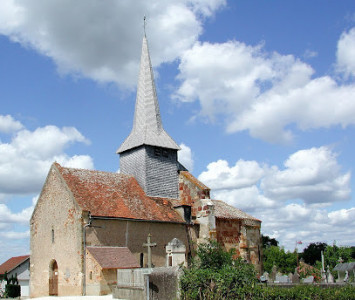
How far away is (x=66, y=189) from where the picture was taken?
2706 cm

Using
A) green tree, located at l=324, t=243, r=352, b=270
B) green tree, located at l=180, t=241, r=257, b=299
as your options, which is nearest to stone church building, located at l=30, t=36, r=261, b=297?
green tree, located at l=180, t=241, r=257, b=299

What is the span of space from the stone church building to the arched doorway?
6 cm

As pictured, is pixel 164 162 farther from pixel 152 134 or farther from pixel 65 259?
pixel 65 259

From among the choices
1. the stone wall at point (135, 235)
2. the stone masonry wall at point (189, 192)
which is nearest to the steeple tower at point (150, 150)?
the stone masonry wall at point (189, 192)

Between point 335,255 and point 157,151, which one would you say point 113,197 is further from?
point 335,255

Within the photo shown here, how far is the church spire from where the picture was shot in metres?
33.0

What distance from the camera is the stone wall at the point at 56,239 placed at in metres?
25.2

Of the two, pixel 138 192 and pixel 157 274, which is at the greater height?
pixel 138 192

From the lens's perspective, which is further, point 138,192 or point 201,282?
point 138,192

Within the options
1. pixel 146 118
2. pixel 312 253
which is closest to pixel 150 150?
pixel 146 118

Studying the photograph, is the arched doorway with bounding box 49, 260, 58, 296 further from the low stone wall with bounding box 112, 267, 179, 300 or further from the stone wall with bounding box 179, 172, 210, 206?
the low stone wall with bounding box 112, 267, 179, 300

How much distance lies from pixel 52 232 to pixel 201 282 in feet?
49.1

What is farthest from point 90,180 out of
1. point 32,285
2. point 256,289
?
point 256,289

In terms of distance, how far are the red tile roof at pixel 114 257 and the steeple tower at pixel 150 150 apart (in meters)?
6.57
